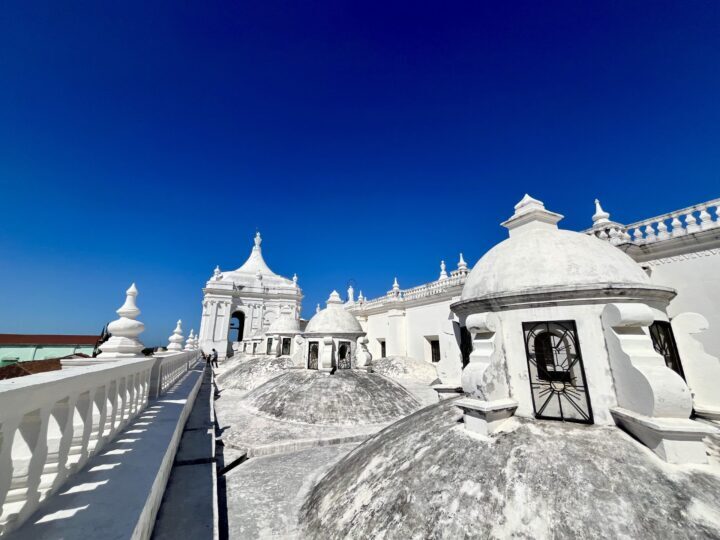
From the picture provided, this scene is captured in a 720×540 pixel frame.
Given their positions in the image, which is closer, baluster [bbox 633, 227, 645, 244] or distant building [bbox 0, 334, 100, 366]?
baluster [bbox 633, 227, 645, 244]

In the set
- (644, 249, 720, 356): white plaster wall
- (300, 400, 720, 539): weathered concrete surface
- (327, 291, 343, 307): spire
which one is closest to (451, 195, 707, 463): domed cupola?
(300, 400, 720, 539): weathered concrete surface

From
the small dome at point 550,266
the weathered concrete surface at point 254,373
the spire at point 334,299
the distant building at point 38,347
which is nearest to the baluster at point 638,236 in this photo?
the small dome at point 550,266

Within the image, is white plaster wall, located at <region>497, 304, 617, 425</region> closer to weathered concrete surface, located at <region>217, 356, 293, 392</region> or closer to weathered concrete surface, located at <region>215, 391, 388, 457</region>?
weathered concrete surface, located at <region>215, 391, 388, 457</region>

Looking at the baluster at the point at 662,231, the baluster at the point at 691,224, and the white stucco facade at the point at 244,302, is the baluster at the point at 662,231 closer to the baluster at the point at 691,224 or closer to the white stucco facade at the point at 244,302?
the baluster at the point at 691,224

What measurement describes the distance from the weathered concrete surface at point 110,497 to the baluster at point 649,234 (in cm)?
1597

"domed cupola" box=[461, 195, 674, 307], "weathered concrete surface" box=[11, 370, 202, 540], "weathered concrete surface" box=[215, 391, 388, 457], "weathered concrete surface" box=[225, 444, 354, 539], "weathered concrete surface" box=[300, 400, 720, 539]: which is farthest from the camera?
"weathered concrete surface" box=[215, 391, 388, 457]

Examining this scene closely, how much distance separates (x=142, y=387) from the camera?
19.7 feet

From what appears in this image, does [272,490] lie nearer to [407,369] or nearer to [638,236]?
[638,236]

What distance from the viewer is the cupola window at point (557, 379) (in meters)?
4.49

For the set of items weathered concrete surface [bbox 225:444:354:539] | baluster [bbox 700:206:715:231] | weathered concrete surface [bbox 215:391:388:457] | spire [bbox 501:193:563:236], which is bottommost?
weathered concrete surface [bbox 225:444:354:539]

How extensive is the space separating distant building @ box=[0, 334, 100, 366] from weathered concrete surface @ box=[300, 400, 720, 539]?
124ft

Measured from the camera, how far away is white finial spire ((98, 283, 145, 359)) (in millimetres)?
5418

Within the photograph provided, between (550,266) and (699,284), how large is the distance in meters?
10.1

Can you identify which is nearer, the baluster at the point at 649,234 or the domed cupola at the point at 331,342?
the baluster at the point at 649,234
